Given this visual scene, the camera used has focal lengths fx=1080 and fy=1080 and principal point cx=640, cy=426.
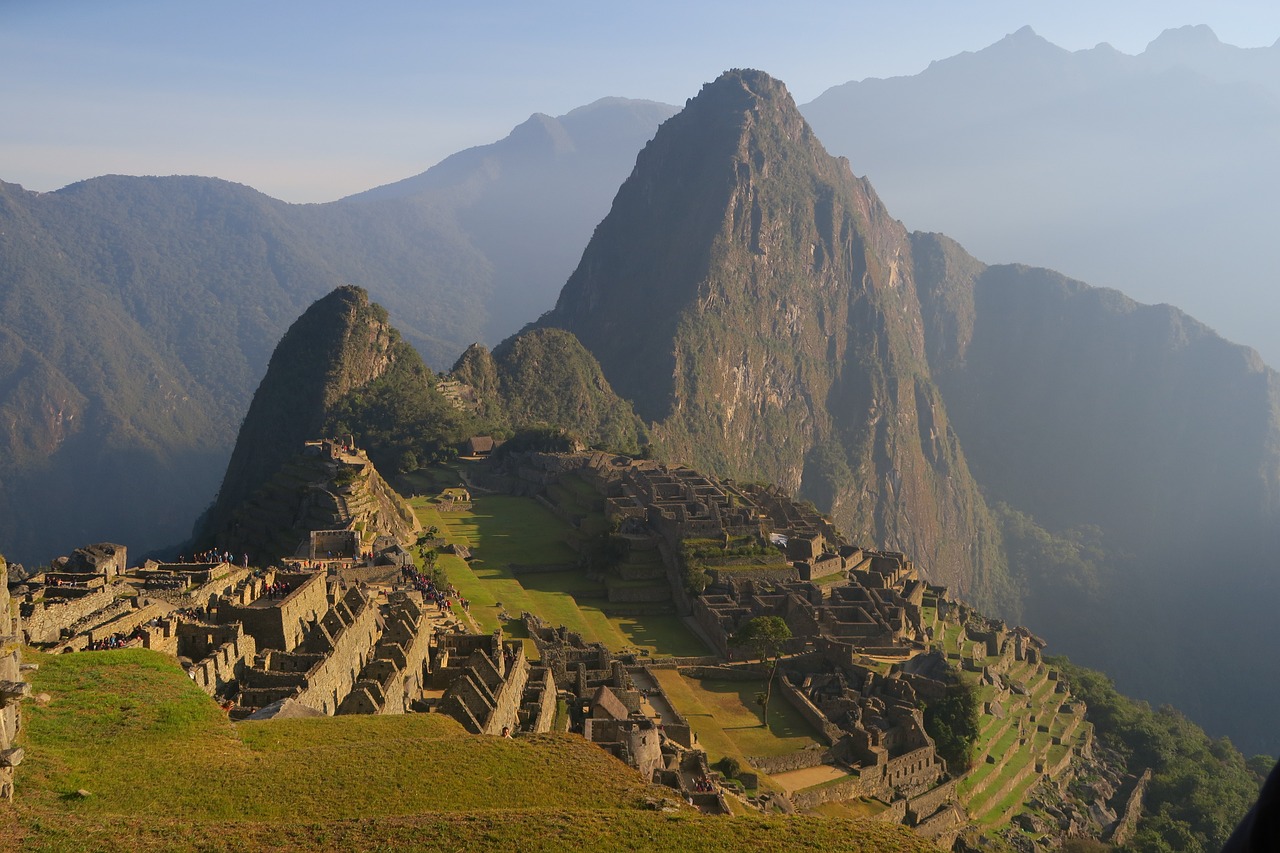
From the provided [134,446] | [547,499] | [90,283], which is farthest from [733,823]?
[90,283]

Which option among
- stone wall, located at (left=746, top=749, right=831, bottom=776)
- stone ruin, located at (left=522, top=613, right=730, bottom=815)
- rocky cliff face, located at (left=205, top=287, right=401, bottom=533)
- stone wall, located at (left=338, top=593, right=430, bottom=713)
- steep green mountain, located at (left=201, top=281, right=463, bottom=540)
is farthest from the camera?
rocky cliff face, located at (left=205, top=287, right=401, bottom=533)

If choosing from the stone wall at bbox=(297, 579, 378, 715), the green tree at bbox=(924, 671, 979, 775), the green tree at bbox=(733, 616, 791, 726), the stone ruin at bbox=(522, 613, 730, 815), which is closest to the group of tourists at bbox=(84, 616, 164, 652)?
the stone wall at bbox=(297, 579, 378, 715)

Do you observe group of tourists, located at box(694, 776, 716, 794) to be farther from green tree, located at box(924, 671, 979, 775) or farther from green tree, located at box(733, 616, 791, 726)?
green tree, located at box(924, 671, 979, 775)

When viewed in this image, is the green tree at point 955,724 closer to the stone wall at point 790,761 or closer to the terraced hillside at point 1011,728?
the terraced hillside at point 1011,728

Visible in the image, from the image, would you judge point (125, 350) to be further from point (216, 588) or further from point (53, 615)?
point (53, 615)

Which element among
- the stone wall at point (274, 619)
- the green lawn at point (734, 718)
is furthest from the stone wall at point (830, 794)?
the stone wall at point (274, 619)

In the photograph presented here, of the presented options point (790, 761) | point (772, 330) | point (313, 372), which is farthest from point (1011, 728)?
point (772, 330)

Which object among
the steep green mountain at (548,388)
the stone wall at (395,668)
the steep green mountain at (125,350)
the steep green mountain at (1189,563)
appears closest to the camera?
the stone wall at (395,668)
